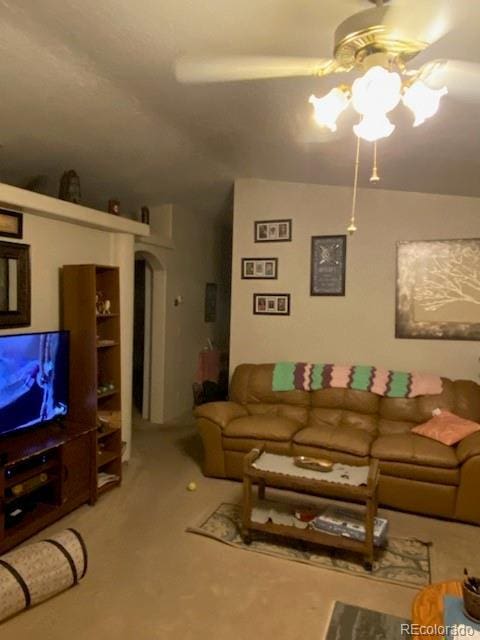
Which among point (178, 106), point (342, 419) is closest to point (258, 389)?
point (342, 419)

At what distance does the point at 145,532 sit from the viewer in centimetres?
279

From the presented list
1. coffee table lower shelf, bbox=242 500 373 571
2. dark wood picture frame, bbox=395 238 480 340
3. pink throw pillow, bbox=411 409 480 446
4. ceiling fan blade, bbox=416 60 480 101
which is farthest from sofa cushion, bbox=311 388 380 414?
ceiling fan blade, bbox=416 60 480 101

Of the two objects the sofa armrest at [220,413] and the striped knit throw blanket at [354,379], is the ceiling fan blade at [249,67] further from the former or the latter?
the striped knit throw blanket at [354,379]

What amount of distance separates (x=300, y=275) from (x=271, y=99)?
7.30 feet

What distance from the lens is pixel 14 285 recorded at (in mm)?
3016

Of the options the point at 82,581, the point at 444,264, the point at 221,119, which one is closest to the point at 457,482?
the point at 444,264

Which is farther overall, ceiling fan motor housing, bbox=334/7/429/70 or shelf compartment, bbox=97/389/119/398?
shelf compartment, bbox=97/389/119/398

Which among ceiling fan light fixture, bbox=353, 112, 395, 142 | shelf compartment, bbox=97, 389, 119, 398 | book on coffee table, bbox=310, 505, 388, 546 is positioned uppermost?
ceiling fan light fixture, bbox=353, 112, 395, 142

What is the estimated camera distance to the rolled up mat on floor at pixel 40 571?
6.60 ft

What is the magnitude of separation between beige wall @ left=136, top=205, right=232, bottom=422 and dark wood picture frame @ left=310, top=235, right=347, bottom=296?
1.76 metres

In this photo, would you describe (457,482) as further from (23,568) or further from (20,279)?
(20,279)

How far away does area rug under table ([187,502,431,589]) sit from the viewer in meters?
2.41

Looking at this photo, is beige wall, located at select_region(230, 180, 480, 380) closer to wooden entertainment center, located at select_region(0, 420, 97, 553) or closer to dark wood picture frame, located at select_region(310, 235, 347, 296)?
dark wood picture frame, located at select_region(310, 235, 347, 296)

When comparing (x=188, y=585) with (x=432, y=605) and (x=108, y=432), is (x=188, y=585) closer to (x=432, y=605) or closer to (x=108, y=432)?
(x=432, y=605)
